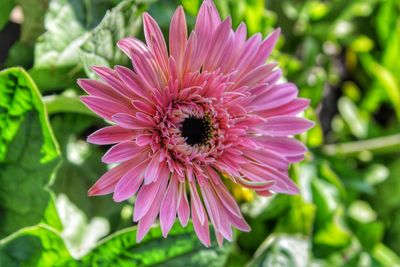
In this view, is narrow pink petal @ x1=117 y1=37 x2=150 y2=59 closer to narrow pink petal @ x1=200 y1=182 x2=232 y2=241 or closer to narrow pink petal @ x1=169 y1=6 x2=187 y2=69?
narrow pink petal @ x1=169 y1=6 x2=187 y2=69

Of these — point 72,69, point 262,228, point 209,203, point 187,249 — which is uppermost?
point 72,69

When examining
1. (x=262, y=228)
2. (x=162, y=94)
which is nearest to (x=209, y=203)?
(x=162, y=94)

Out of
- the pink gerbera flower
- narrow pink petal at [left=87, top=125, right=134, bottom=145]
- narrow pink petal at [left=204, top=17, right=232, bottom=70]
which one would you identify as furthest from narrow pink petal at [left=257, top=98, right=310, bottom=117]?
narrow pink petal at [left=87, top=125, right=134, bottom=145]

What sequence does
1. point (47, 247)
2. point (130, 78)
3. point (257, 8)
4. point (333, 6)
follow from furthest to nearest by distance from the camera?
point (333, 6)
point (257, 8)
point (47, 247)
point (130, 78)

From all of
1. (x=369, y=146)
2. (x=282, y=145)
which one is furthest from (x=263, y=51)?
(x=369, y=146)

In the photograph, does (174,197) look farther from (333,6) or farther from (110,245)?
(333,6)

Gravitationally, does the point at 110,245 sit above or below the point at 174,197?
below
